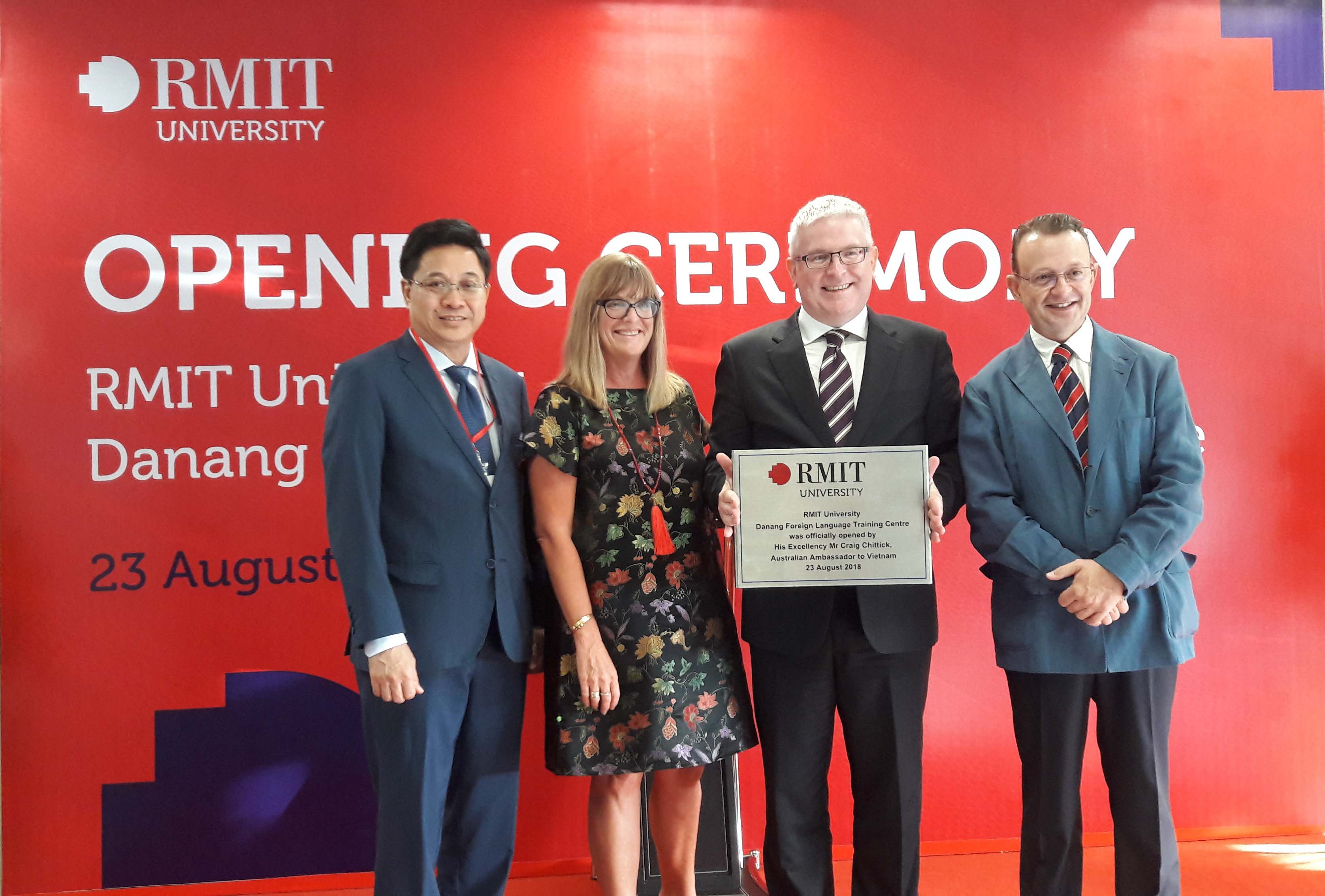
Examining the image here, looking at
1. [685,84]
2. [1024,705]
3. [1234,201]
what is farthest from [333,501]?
[1234,201]

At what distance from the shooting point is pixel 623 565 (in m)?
2.15

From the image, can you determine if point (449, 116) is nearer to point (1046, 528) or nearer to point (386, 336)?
point (386, 336)

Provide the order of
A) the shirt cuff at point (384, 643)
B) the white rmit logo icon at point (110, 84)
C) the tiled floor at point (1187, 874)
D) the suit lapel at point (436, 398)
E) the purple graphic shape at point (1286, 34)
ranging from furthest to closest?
the purple graphic shape at point (1286, 34) → the white rmit logo icon at point (110, 84) → the tiled floor at point (1187, 874) → the suit lapel at point (436, 398) → the shirt cuff at point (384, 643)

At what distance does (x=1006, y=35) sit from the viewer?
3293mm

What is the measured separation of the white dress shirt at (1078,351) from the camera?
7.30 ft

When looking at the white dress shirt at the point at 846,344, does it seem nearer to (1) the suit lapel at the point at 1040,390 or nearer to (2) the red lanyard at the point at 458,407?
(1) the suit lapel at the point at 1040,390

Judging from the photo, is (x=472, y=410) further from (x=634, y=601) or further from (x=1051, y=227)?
(x=1051, y=227)

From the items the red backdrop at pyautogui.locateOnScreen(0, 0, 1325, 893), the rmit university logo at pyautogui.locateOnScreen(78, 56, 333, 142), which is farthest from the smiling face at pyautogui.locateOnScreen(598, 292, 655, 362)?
the rmit university logo at pyautogui.locateOnScreen(78, 56, 333, 142)

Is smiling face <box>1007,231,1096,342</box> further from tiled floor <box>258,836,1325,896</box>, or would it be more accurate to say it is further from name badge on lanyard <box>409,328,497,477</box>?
tiled floor <box>258,836,1325,896</box>

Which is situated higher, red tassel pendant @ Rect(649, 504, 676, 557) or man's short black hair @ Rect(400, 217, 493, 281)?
man's short black hair @ Rect(400, 217, 493, 281)

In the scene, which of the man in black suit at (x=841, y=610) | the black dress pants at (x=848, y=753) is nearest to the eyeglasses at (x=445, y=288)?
the man in black suit at (x=841, y=610)

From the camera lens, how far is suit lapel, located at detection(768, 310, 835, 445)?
212 cm

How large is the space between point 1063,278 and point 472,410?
54.9 inches

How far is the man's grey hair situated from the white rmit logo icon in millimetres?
2254
